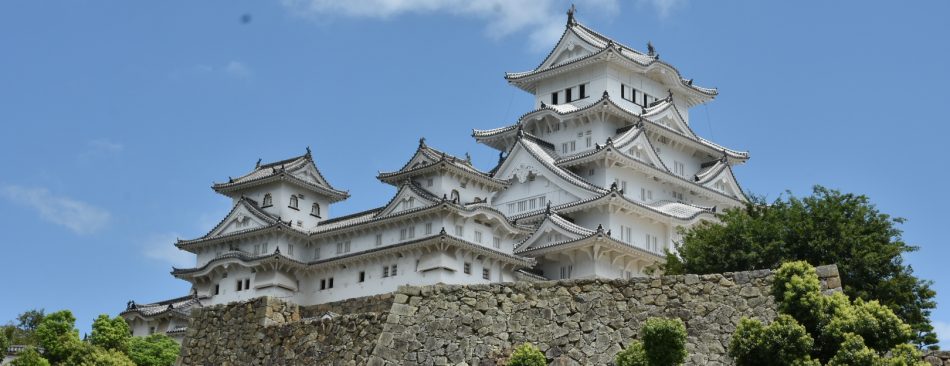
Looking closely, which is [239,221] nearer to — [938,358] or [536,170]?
[536,170]

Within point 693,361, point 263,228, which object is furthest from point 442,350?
point 263,228

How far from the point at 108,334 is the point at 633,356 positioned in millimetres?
22077

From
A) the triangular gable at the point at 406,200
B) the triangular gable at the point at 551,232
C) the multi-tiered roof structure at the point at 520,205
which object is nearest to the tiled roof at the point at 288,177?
the multi-tiered roof structure at the point at 520,205

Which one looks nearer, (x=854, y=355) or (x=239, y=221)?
(x=854, y=355)

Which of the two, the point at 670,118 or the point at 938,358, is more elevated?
the point at 670,118

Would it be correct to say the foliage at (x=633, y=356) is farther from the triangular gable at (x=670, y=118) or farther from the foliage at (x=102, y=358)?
the triangular gable at (x=670, y=118)

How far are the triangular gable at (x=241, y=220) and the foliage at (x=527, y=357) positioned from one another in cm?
4596

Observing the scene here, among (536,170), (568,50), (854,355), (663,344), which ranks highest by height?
(568,50)

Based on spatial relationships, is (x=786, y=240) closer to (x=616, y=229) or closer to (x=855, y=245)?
(x=855, y=245)

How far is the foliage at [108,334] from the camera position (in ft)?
133

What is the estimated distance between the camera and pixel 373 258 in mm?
66625

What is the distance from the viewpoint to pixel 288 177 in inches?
2773

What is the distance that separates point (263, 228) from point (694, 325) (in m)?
46.5

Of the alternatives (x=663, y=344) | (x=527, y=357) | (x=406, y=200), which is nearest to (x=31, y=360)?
(x=527, y=357)
